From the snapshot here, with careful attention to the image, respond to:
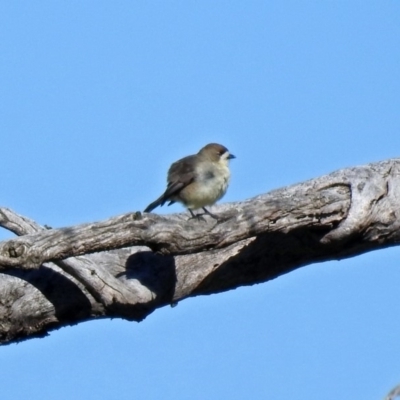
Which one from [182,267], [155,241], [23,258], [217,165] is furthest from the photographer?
[217,165]

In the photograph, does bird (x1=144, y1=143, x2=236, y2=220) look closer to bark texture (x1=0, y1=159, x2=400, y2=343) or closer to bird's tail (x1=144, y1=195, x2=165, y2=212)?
bird's tail (x1=144, y1=195, x2=165, y2=212)

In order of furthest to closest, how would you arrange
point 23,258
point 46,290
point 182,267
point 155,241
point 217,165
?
point 217,165
point 182,267
point 46,290
point 155,241
point 23,258

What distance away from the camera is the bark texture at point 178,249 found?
6.88 metres

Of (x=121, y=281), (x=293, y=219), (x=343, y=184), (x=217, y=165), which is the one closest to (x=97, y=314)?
(x=121, y=281)

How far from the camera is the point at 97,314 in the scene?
7.72 metres

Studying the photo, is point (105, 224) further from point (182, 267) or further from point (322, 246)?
point (322, 246)

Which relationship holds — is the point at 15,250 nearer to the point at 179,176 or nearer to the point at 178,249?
the point at 178,249

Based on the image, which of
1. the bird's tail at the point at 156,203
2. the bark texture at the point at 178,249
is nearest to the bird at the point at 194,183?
the bird's tail at the point at 156,203

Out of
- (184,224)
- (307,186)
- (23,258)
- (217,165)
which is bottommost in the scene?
(23,258)

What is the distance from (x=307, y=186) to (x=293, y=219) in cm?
64

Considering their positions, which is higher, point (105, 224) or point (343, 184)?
point (343, 184)

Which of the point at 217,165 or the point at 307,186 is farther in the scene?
the point at 217,165

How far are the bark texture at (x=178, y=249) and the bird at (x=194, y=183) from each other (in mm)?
441

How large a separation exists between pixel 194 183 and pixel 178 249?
238 centimetres
